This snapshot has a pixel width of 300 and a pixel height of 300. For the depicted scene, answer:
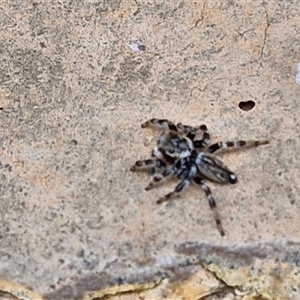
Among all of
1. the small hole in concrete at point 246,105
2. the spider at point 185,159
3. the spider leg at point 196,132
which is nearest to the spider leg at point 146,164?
the spider at point 185,159

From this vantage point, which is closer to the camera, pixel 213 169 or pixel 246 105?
pixel 213 169

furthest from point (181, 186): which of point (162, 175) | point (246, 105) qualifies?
point (246, 105)

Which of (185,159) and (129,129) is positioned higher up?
(129,129)

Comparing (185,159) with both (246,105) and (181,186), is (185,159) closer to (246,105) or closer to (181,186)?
(181,186)

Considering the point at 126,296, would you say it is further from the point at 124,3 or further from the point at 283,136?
the point at 124,3

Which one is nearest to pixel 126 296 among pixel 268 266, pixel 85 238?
pixel 85 238

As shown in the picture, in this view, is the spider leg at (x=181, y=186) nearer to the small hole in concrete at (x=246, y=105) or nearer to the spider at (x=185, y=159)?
the spider at (x=185, y=159)

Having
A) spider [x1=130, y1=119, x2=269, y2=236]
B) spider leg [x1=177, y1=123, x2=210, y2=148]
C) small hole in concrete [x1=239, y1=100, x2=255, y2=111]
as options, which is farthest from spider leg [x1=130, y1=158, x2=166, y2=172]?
small hole in concrete [x1=239, y1=100, x2=255, y2=111]
